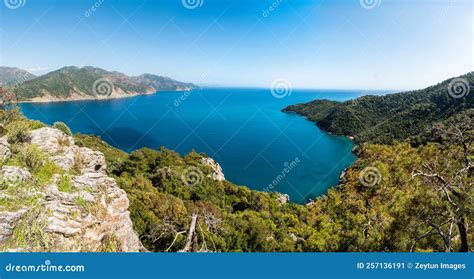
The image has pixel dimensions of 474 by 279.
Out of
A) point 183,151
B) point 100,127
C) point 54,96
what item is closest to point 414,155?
point 183,151

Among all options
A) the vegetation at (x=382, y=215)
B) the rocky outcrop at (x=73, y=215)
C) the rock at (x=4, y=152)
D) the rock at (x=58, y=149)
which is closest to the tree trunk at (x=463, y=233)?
the vegetation at (x=382, y=215)

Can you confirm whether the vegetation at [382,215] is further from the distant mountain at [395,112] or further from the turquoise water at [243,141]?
the distant mountain at [395,112]

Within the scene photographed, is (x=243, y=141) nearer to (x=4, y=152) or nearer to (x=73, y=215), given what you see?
(x=4, y=152)

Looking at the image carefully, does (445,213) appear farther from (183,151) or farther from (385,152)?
(183,151)

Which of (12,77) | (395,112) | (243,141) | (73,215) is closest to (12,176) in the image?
(73,215)

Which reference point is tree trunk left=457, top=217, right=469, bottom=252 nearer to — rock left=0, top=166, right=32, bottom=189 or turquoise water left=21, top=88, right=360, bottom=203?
rock left=0, top=166, right=32, bottom=189

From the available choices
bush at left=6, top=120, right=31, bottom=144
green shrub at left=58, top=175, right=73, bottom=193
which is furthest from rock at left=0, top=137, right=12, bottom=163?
green shrub at left=58, top=175, right=73, bottom=193

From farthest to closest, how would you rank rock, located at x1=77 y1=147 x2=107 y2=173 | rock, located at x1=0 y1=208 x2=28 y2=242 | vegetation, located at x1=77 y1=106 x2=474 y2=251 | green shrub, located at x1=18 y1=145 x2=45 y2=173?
rock, located at x1=77 y1=147 x2=107 y2=173 < green shrub, located at x1=18 y1=145 x2=45 y2=173 < vegetation, located at x1=77 y1=106 x2=474 y2=251 < rock, located at x1=0 y1=208 x2=28 y2=242
